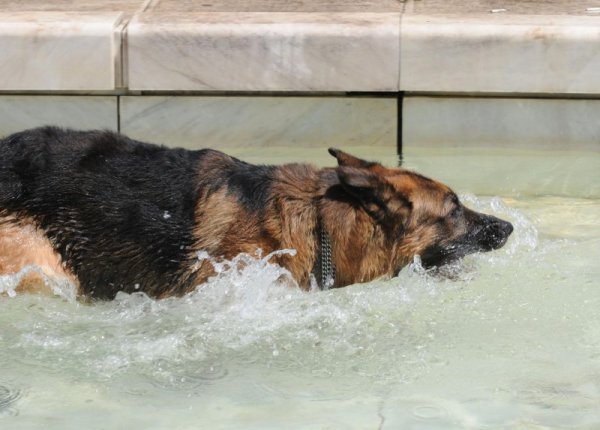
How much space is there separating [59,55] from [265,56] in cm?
162

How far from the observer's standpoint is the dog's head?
6512mm

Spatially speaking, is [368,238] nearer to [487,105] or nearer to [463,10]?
[487,105]

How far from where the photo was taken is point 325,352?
618cm

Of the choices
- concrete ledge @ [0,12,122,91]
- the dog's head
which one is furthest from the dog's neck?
concrete ledge @ [0,12,122,91]

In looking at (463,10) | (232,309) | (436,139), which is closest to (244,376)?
(232,309)

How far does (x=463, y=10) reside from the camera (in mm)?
9844

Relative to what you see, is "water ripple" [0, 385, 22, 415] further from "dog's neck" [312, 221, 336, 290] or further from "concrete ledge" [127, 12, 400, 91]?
"concrete ledge" [127, 12, 400, 91]

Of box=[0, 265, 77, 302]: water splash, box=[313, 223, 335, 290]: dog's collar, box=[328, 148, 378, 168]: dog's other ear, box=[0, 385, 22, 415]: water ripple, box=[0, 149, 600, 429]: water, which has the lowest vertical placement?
box=[0, 385, 22, 415]: water ripple

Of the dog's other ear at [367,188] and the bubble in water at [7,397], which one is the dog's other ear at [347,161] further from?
the bubble in water at [7,397]

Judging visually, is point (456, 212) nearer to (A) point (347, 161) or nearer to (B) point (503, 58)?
(A) point (347, 161)

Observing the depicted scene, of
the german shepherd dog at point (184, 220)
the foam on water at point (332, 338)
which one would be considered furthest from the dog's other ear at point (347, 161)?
the foam on water at point (332, 338)

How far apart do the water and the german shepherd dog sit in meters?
0.13

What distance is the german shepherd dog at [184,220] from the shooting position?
6.50 meters

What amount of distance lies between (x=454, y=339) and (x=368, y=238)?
75cm
